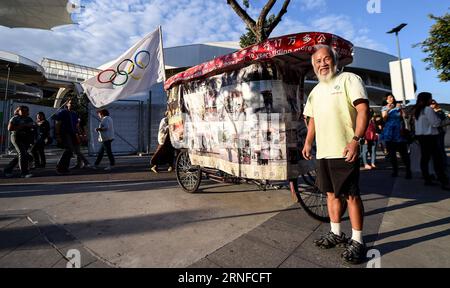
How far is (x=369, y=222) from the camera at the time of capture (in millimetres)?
3227

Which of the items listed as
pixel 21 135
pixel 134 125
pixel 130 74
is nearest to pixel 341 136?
pixel 130 74

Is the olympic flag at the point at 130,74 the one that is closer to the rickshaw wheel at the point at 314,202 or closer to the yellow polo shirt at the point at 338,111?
the rickshaw wheel at the point at 314,202

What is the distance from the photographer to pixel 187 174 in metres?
4.93

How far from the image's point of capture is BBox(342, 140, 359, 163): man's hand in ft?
7.30

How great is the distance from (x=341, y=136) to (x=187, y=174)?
317 cm

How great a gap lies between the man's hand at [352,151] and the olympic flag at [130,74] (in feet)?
18.3

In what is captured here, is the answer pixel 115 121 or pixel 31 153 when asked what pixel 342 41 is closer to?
pixel 31 153

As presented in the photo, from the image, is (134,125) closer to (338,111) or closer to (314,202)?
(314,202)

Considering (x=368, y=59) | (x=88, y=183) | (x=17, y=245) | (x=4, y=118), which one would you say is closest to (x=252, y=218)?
(x=17, y=245)

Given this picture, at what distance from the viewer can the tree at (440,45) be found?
11203 millimetres

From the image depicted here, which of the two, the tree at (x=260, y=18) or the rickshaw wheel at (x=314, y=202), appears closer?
the rickshaw wheel at (x=314, y=202)

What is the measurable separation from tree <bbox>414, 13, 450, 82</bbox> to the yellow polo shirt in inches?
494

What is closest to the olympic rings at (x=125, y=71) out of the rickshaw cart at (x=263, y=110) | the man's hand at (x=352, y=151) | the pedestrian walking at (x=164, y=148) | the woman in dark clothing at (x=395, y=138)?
the pedestrian walking at (x=164, y=148)

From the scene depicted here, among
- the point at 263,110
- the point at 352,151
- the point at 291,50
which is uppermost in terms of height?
the point at 291,50
